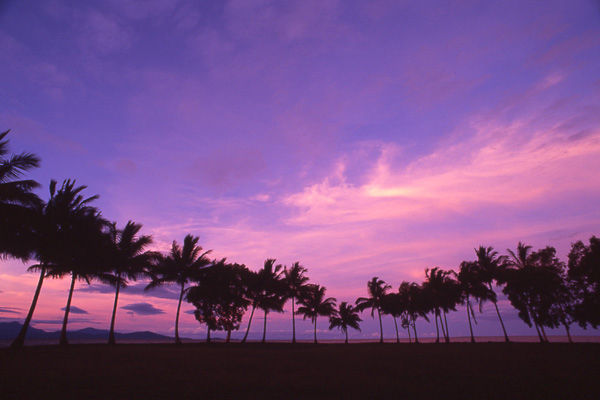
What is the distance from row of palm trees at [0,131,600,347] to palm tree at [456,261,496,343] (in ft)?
0.40

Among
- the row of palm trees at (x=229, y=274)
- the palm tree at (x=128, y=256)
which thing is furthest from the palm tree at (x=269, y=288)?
the palm tree at (x=128, y=256)

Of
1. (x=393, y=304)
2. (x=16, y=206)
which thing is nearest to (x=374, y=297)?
(x=393, y=304)

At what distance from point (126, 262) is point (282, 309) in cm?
2126

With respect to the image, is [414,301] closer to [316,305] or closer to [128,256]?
[316,305]

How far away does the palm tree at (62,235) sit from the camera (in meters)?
21.6

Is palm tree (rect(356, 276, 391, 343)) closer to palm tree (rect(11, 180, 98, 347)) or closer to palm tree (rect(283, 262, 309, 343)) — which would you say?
palm tree (rect(283, 262, 309, 343))

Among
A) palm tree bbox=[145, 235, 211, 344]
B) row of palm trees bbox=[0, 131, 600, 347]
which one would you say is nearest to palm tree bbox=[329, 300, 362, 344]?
row of palm trees bbox=[0, 131, 600, 347]

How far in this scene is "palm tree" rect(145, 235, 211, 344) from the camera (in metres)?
33.9

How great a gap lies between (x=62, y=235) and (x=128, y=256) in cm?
799

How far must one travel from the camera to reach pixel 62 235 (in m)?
22.9
